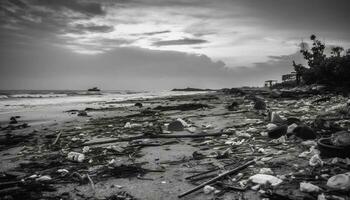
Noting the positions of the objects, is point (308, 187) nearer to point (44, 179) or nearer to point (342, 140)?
point (342, 140)

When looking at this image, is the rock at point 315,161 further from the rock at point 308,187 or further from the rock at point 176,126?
the rock at point 176,126

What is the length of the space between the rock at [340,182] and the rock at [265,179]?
57cm

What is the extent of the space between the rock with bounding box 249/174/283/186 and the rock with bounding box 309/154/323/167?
2.46 feet

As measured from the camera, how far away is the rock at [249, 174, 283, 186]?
3.45m

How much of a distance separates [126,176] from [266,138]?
3.19 metres

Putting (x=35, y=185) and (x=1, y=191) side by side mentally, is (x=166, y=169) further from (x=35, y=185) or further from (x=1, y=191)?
(x=1, y=191)

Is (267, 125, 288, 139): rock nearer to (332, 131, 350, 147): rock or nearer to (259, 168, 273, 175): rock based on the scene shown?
(332, 131, 350, 147): rock

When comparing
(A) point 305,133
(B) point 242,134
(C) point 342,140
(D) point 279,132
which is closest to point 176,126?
(B) point 242,134

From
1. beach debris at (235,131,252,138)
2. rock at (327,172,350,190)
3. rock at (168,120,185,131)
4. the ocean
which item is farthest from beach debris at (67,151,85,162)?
the ocean

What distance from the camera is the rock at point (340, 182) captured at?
302cm

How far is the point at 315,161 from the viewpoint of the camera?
389 cm

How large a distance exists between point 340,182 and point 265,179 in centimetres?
85

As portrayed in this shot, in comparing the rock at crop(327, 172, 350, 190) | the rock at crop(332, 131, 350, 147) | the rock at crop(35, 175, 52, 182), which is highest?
Result: the rock at crop(332, 131, 350, 147)

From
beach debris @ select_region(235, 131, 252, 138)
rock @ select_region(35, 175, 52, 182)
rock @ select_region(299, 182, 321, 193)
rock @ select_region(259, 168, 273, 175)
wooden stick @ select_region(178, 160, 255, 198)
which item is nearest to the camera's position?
rock @ select_region(299, 182, 321, 193)
